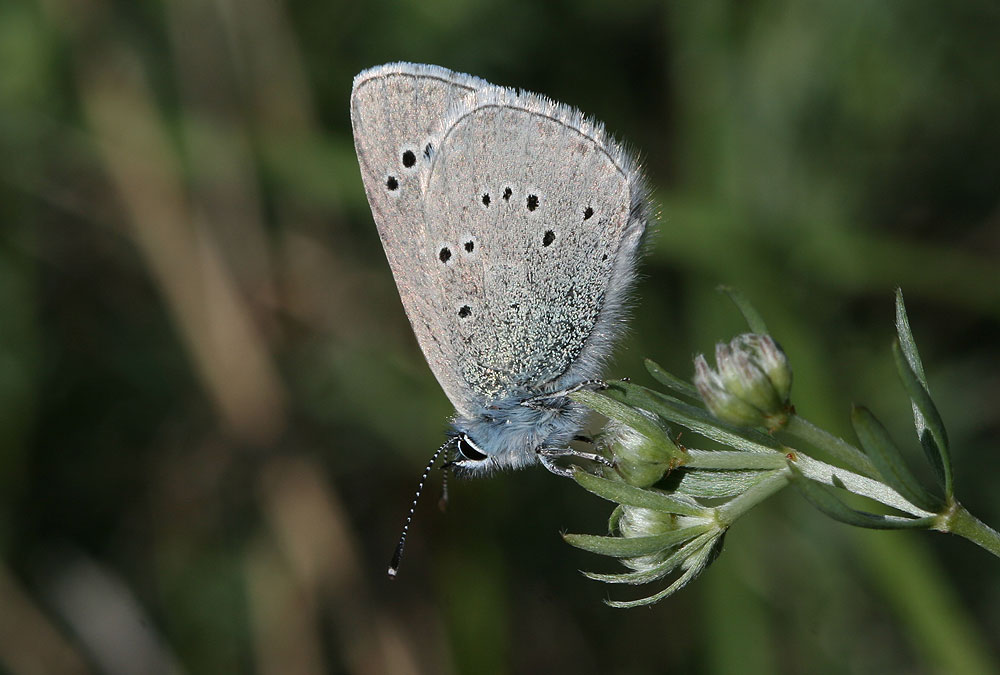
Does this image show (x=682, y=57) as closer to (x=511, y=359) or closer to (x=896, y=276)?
(x=896, y=276)

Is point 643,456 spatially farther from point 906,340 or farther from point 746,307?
point 906,340

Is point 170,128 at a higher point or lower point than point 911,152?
higher

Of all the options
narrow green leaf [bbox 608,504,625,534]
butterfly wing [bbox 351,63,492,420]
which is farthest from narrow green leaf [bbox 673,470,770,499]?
butterfly wing [bbox 351,63,492,420]

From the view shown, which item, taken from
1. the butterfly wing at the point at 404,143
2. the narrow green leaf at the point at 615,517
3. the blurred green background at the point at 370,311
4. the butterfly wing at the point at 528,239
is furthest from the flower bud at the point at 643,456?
the blurred green background at the point at 370,311

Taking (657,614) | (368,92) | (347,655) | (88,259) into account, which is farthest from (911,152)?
(88,259)

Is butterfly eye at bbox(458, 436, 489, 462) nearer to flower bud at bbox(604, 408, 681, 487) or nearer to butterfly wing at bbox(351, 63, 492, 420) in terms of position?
butterfly wing at bbox(351, 63, 492, 420)

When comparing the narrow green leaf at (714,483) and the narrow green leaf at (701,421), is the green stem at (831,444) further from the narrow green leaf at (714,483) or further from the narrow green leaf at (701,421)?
the narrow green leaf at (714,483)
